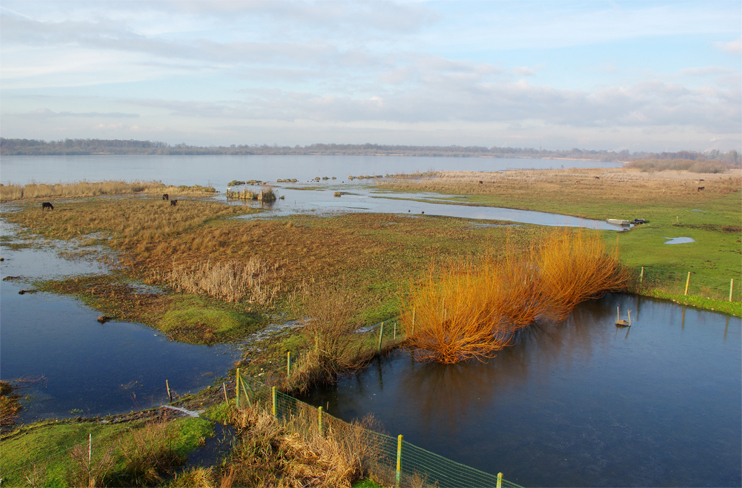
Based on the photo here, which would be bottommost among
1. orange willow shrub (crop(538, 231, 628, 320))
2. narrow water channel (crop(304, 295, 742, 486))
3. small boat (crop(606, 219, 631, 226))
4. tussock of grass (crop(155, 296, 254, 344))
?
narrow water channel (crop(304, 295, 742, 486))

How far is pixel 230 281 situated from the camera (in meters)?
20.9

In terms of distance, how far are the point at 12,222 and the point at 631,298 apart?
47505 mm

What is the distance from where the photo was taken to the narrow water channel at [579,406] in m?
10.8

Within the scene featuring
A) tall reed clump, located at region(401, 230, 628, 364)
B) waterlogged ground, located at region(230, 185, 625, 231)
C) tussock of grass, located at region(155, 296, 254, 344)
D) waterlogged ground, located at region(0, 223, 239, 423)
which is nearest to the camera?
waterlogged ground, located at region(0, 223, 239, 423)

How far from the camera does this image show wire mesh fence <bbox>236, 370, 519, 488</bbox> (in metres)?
9.14

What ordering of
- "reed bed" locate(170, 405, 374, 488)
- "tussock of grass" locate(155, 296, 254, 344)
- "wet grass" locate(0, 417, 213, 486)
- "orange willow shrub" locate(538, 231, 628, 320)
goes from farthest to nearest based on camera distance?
"orange willow shrub" locate(538, 231, 628, 320) < "tussock of grass" locate(155, 296, 254, 344) < "reed bed" locate(170, 405, 374, 488) < "wet grass" locate(0, 417, 213, 486)

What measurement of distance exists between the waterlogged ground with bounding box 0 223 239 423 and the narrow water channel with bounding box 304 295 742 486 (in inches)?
174

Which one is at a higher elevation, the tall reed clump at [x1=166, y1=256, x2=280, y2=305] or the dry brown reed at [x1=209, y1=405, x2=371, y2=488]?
the tall reed clump at [x1=166, y1=256, x2=280, y2=305]

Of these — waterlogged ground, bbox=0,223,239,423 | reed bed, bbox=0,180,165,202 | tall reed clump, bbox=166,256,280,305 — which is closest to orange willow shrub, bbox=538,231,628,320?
tall reed clump, bbox=166,256,280,305

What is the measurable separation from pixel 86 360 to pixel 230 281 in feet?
23.8

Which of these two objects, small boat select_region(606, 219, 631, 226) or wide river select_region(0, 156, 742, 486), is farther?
small boat select_region(606, 219, 631, 226)

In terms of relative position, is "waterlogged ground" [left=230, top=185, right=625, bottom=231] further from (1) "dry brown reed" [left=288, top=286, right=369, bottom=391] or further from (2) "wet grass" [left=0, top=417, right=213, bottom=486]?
(2) "wet grass" [left=0, top=417, right=213, bottom=486]

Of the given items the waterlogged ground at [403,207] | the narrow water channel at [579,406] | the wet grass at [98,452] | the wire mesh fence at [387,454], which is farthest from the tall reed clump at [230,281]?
the waterlogged ground at [403,207]

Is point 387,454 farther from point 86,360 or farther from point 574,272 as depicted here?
point 574,272
